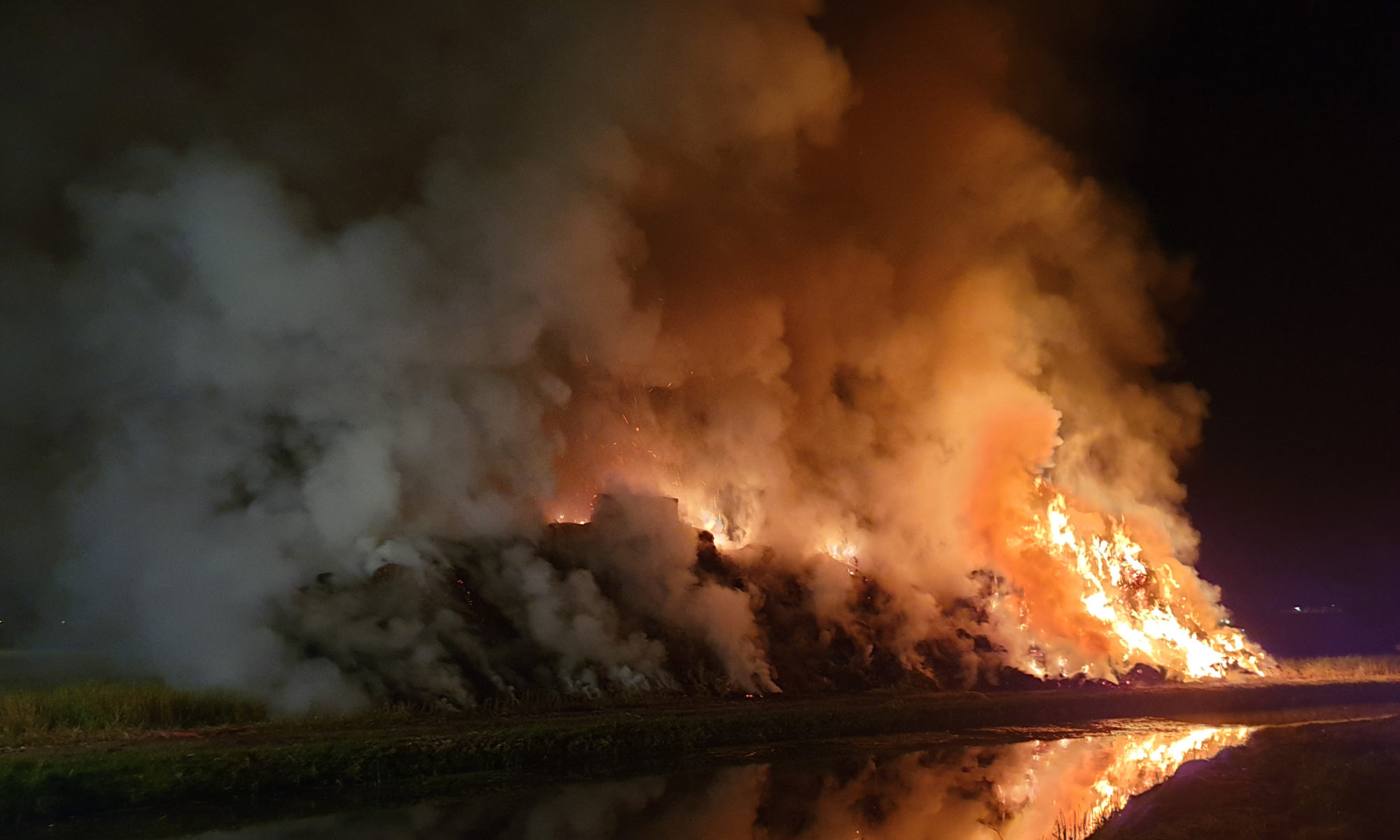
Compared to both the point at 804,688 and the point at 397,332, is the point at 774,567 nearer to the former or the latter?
the point at 804,688

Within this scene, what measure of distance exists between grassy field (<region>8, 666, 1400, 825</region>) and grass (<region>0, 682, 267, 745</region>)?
0.04 m

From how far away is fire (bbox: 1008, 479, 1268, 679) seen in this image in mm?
43062

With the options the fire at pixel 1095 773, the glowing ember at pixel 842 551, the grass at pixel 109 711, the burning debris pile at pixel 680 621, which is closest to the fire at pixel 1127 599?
the burning debris pile at pixel 680 621

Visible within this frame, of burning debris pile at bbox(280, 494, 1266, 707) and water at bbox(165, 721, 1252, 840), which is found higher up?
burning debris pile at bbox(280, 494, 1266, 707)

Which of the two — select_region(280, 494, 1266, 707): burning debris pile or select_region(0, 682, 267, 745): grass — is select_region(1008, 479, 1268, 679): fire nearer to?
select_region(280, 494, 1266, 707): burning debris pile

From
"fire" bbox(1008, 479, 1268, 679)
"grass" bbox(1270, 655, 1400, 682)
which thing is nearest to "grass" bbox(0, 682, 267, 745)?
"fire" bbox(1008, 479, 1268, 679)

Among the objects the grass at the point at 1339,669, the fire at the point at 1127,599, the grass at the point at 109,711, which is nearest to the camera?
the grass at the point at 109,711

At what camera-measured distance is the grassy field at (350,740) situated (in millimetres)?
18844

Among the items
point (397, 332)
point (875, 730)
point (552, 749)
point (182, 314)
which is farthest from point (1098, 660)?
point (182, 314)

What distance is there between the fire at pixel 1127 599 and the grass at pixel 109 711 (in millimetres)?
31332

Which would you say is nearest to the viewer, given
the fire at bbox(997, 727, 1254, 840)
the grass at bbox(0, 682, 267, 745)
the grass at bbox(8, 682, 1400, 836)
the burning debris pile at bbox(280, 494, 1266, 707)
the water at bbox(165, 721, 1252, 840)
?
the water at bbox(165, 721, 1252, 840)

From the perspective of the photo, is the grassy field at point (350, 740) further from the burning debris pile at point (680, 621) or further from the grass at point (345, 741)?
the burning debris pile at point (680, 621)

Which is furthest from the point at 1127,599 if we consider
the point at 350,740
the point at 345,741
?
the point at 345,741

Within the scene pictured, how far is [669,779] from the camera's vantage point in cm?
2247
